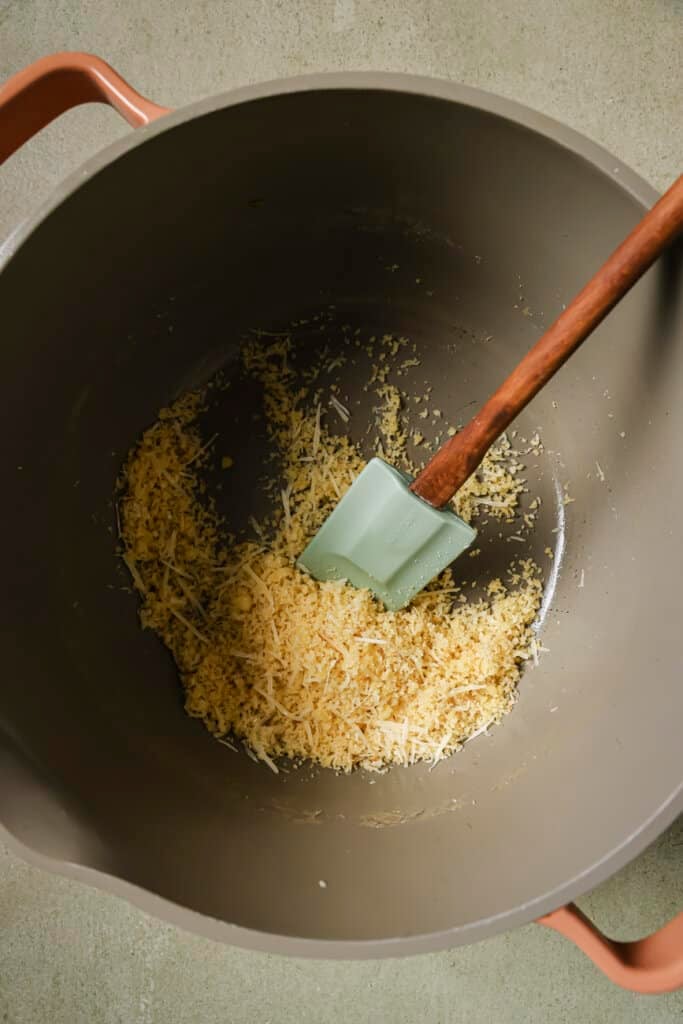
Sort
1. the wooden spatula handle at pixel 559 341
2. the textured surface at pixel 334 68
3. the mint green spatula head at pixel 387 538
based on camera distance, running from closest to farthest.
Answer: the wooden spatula handle at pixel 559 341 < the mint green spatula head at pixel 387 538 < the textured surface at pixel 334 68

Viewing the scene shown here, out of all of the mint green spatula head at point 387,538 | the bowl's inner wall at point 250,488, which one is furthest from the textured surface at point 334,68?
the mint green spatula head at point 387,538

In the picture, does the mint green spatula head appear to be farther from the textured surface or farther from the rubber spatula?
the textured surface

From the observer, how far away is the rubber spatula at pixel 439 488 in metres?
0.71

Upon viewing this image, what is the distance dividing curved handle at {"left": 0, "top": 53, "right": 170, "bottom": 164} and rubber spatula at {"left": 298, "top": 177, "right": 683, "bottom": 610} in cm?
42

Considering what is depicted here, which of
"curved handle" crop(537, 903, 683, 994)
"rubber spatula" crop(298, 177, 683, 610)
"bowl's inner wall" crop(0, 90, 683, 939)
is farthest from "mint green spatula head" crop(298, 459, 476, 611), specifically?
"curved handle" crop(537, 903, 683, 994)

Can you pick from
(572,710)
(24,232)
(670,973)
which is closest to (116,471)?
(24,232)

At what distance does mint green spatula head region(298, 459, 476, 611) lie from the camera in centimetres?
88

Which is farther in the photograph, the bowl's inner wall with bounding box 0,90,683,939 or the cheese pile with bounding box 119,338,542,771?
the cheese pile with bounding box 119,338,542,771

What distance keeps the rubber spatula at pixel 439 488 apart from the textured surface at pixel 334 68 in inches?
18.1

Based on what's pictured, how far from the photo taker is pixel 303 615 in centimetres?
95

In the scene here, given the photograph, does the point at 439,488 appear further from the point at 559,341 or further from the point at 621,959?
the point at 621,959

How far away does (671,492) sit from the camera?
874mm

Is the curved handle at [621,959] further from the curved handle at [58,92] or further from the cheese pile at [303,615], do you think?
the curved handle at [58,92]

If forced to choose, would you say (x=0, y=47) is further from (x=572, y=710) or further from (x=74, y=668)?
(x=572, y=710)
